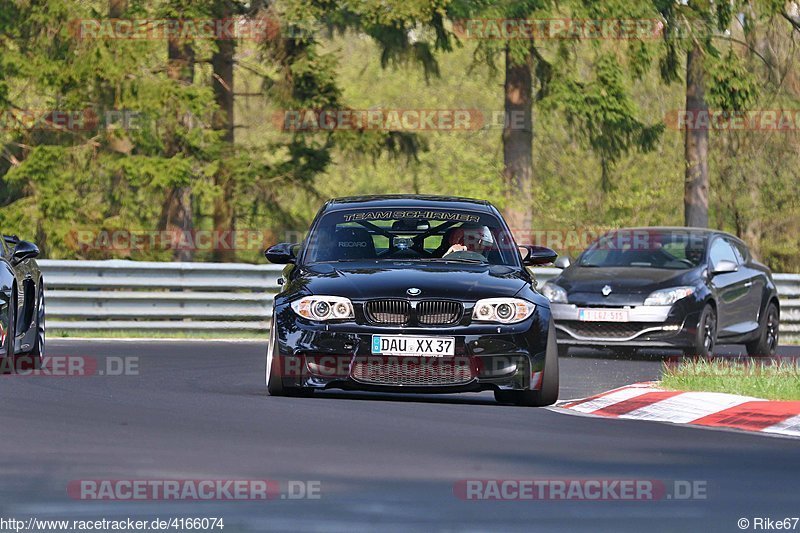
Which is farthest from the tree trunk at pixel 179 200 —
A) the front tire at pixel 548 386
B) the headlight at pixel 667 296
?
the front tire at pixel 548 386

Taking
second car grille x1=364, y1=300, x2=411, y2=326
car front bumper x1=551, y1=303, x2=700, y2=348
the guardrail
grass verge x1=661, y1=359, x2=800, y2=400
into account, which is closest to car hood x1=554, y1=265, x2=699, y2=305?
car front bumper x1=551, y1=303, x2=700, y2=348

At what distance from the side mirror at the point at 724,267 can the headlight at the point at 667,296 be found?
71 cm

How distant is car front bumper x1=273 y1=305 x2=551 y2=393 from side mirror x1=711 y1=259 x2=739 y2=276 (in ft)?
29.0

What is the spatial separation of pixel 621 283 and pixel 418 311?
8.56 metres

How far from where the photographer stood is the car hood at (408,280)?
43.2 ft

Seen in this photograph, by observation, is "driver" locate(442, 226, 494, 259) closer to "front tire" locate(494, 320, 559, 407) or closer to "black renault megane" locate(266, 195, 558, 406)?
"black renault megane" locate(266, 195, 558, 406)

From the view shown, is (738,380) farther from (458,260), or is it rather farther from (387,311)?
(387,311)

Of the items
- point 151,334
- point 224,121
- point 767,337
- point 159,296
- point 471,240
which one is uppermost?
point 224,121

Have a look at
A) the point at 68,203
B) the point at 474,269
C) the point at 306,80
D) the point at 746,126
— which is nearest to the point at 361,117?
the point at 306,80

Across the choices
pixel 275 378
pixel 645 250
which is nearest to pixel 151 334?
pixel 645 250

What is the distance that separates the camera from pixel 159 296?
26.1 meters

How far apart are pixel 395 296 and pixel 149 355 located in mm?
7799

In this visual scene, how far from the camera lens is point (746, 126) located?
38.7m

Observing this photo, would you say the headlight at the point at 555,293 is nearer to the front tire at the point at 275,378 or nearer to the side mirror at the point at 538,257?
the side mirror at the point at 538,257
